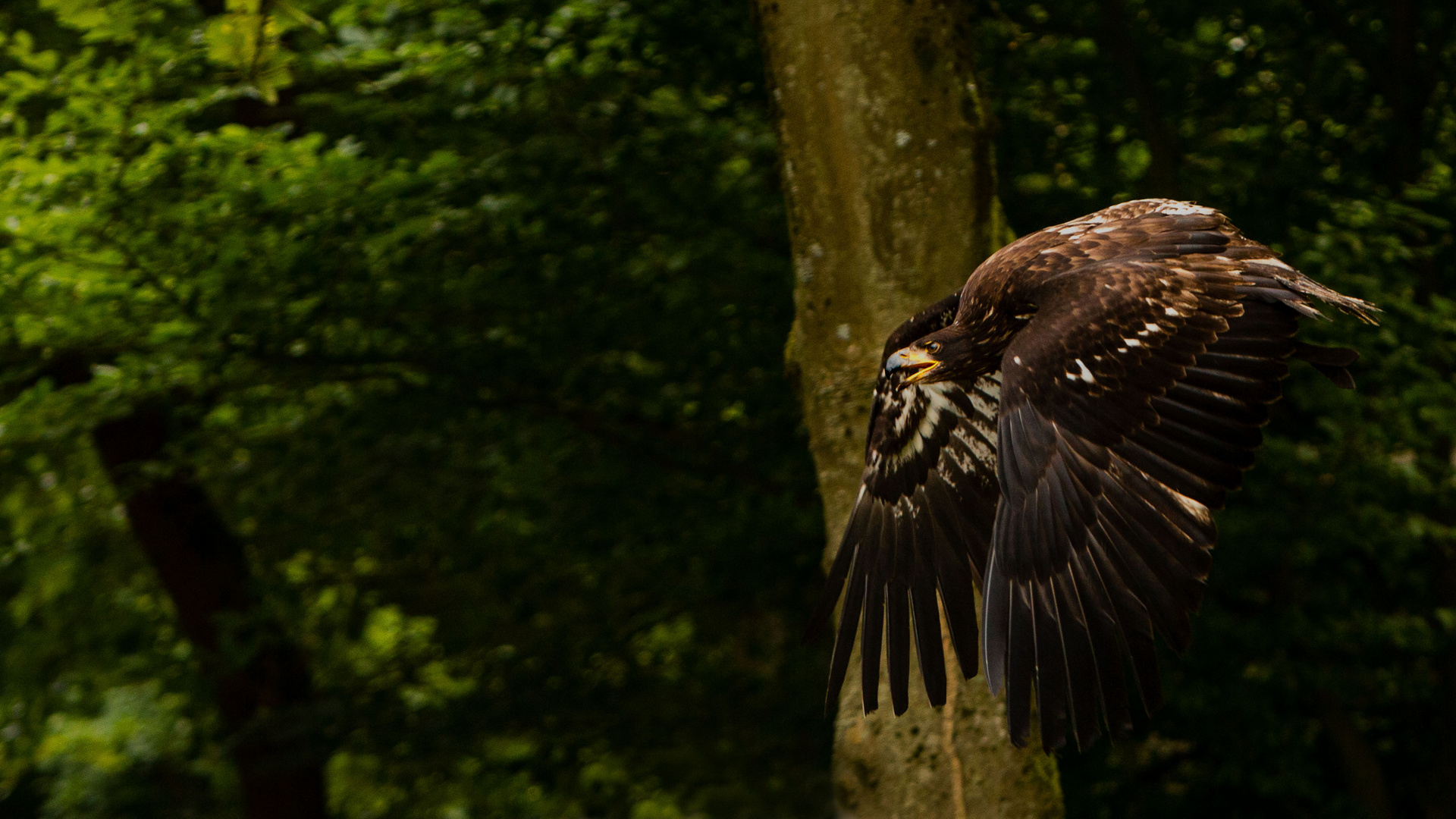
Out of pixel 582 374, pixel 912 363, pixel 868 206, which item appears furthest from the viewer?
pixel 582 374

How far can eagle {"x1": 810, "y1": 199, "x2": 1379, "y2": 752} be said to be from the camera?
2.17 meters

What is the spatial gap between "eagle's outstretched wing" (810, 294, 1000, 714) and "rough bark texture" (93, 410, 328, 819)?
465 centimetres

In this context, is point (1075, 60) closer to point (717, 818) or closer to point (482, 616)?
point (482, 616)

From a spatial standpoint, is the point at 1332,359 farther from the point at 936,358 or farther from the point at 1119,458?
the point at 936,358

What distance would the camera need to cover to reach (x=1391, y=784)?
22.5 feet

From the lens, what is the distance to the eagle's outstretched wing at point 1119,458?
7.06 ft

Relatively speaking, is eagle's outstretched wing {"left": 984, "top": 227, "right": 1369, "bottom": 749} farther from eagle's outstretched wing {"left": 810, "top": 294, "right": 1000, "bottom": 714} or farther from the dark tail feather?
eagle's outstretched wing {"left": 810, "top": 294, "right": 1000, "bottom": 714}

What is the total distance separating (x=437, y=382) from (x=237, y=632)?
5.78 ft

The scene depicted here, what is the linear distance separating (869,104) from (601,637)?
4.36 metres

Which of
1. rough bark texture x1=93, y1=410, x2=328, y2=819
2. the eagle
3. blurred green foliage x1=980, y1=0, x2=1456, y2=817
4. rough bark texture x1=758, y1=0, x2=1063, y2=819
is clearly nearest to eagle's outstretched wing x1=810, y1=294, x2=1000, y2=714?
the eagle

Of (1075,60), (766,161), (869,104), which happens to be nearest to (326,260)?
(766,161)

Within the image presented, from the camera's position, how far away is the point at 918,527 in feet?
9.48

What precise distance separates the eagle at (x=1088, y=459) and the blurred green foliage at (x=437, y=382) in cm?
204

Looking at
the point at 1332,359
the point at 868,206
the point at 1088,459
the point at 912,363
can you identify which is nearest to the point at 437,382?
the point at 868,206
